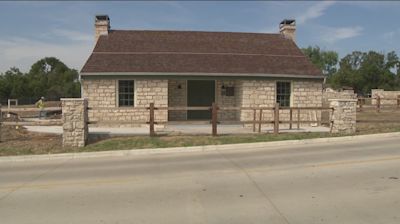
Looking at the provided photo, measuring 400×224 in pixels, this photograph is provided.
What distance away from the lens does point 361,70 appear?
272 ft

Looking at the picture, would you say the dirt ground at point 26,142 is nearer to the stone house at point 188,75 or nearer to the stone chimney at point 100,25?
the stone house at point 188,75

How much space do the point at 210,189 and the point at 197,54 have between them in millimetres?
15338

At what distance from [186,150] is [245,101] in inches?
315

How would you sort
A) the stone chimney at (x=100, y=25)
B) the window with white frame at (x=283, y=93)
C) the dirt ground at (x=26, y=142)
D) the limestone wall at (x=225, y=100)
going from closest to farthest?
the dirt ground at (x=26, y=142), the window with white frame at (x=283, y=93), the limestone wall at (x=225, y=100), the stone chimney at (x=100, y=25)

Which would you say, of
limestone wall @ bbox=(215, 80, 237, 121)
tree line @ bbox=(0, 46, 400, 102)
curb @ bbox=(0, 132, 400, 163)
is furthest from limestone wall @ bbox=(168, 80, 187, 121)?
tree line @ bbox=(0, 46, 400, 102)

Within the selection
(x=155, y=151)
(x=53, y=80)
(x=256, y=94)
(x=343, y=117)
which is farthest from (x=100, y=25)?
(x=53, y=80)

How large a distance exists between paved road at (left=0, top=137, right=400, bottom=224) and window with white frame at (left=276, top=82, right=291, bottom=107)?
9.27 metres

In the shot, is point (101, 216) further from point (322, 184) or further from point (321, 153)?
point (321, 153)

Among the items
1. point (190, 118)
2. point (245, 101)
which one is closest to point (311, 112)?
point (245, 101)

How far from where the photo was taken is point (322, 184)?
27.7 feet

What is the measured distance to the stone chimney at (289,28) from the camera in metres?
25.6

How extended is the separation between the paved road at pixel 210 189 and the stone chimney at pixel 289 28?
14118mm

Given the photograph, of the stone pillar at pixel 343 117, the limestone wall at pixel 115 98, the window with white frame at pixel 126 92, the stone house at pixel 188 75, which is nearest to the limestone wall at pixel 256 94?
the stone house at pixel 188 75

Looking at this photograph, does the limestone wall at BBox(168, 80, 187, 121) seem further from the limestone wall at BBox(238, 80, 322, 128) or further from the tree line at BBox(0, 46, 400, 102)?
the tree line at BBox(0, 46, 400, 102)
